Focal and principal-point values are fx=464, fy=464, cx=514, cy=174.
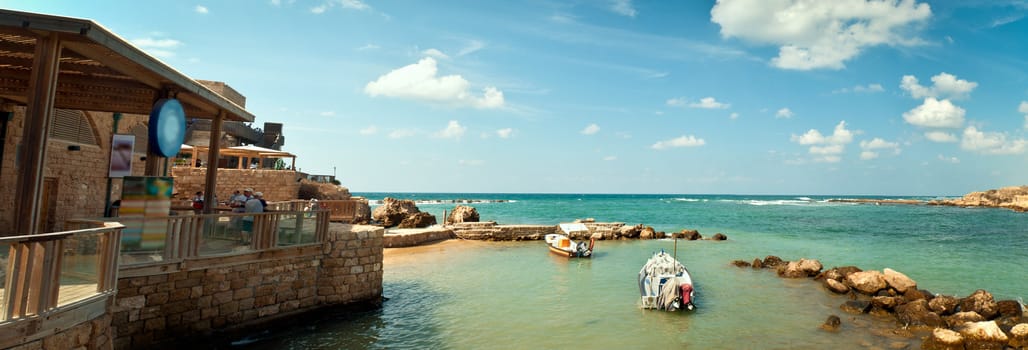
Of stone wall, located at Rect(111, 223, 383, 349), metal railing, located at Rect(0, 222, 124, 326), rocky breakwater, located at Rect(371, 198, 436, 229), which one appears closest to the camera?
metal railing, located at Rect(0, 222, 124, 326)

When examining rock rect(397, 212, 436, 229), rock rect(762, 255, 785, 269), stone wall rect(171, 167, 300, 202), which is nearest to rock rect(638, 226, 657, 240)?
rock rect(762, 255, 785, 269)

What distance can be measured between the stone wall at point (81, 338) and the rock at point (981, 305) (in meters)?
20.4

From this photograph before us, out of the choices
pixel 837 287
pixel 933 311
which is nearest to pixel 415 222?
pixel 837 287

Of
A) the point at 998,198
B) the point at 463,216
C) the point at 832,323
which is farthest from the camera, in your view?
the point at 998,198

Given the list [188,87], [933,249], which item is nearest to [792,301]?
[188,87]

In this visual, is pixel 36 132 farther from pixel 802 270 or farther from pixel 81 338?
pixel 802 270

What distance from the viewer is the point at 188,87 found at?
380 inches

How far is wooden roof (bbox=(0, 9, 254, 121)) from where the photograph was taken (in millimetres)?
6488

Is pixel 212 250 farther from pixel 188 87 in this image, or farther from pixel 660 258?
pixel 660 258

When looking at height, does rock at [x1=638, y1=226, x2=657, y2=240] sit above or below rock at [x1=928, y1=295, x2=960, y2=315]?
above

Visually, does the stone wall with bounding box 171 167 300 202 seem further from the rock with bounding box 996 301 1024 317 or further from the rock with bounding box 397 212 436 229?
the rock with bounding box 996 301 1024 317

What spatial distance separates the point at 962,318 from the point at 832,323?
11.0 feet

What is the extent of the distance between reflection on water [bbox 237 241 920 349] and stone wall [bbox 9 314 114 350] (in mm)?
3365

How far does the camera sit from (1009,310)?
13.4 metres
